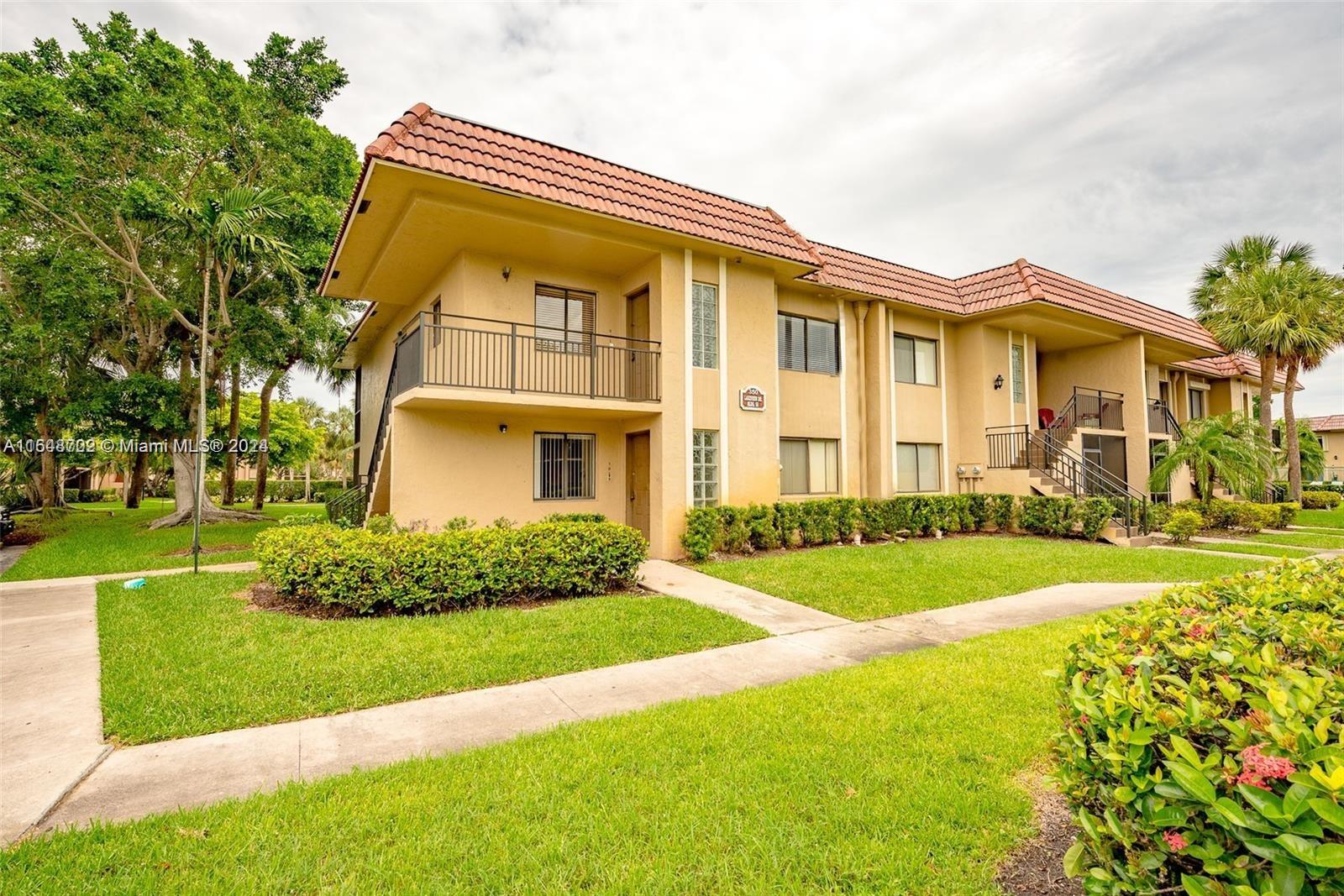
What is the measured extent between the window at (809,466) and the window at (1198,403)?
21.2 metres

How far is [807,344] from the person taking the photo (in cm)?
1526

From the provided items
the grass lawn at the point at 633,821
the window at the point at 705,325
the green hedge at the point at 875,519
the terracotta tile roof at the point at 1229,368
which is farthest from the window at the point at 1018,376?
the grass lawn at the point at 633,821

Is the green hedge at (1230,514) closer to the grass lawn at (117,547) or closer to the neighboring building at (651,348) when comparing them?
the neighboring building at (651,348)

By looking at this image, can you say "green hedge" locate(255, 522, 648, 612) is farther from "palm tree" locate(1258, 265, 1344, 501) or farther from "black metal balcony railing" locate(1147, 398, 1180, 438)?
"palm tree" locate(1258, 265, 1344, 501)

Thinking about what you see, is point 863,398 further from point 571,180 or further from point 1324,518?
point 1324,518

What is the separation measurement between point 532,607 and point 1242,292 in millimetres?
27386

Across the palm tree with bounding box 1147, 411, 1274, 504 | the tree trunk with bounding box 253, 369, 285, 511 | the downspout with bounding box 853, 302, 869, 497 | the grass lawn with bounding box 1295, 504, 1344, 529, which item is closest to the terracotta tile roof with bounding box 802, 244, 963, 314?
the downspout with bounding box 853, 302, 869, 497

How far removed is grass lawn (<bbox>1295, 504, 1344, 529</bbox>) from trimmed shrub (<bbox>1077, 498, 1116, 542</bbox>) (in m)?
11.4

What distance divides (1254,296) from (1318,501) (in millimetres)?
10556

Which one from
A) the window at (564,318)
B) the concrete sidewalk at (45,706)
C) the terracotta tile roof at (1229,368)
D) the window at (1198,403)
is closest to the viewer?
the concrete sidewalk at (45,706)

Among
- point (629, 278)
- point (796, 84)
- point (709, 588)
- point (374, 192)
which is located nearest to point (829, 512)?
point (709, 588)

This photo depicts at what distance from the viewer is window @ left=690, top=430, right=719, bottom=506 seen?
12.3 metres

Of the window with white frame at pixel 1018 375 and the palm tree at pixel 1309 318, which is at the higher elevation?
the palm tree at pixel 1309 318

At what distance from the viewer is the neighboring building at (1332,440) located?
4734cm
